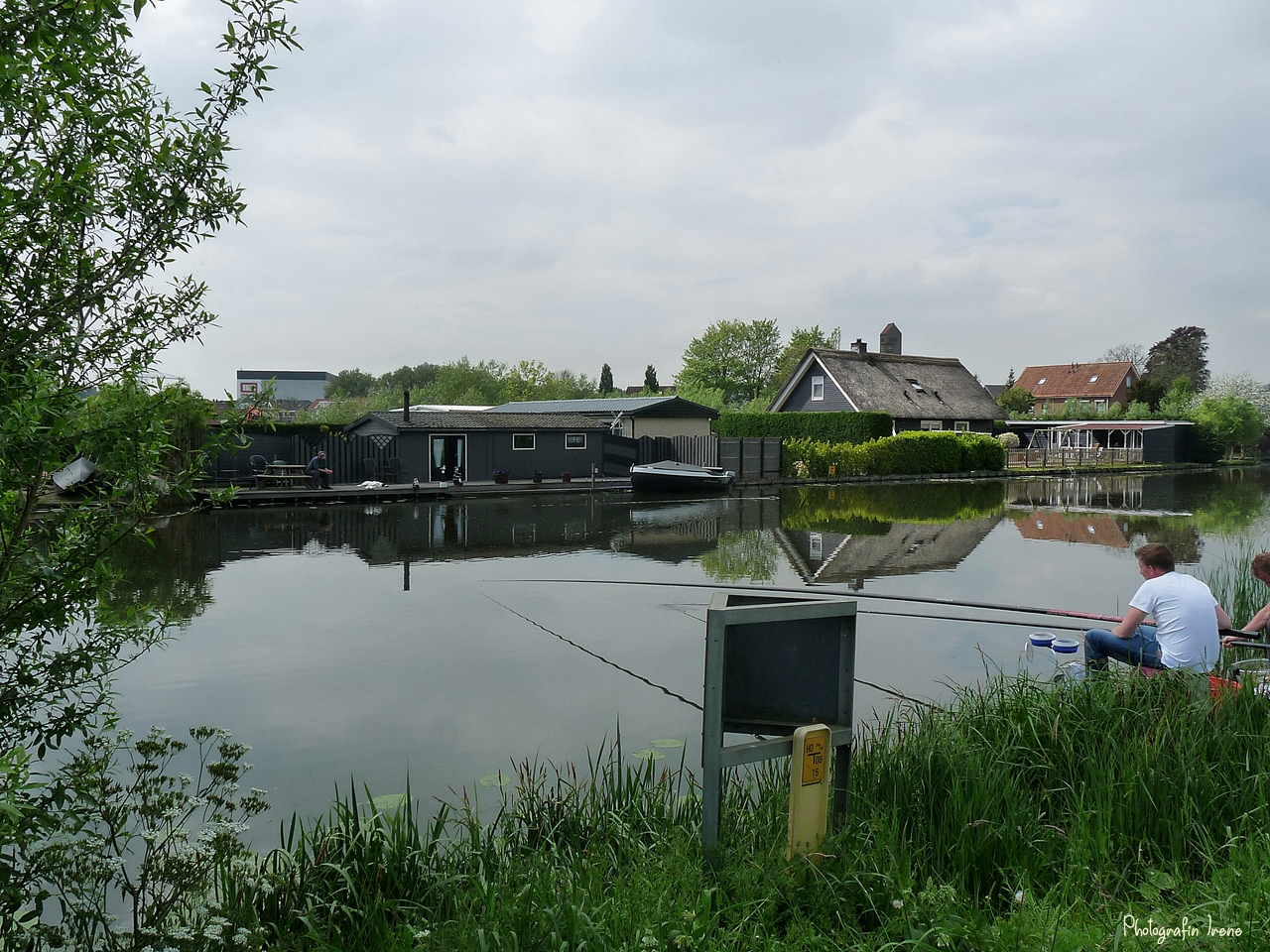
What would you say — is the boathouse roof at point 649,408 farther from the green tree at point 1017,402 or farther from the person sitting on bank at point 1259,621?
the green tree at point 1017,402

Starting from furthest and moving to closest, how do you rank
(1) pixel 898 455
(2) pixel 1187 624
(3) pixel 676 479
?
(1) pixel 898 455 → (3) pixel 676 479 → (2) pixel 1187 624

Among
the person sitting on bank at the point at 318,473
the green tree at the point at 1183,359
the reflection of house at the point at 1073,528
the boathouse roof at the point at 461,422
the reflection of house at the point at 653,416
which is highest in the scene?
the green tree at the point at 1183,359

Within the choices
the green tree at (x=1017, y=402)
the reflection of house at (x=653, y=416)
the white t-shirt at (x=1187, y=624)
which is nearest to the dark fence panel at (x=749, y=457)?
the reflection of house at (x=653, y=416)

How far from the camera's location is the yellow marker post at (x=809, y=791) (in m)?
3.99

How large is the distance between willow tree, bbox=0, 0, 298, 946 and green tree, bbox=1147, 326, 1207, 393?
106161 mm

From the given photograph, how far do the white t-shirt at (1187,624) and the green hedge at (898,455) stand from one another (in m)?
34.8

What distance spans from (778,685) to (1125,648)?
12.4 feet

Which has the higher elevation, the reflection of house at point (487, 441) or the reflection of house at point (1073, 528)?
the reflection of house at point (487, 441)

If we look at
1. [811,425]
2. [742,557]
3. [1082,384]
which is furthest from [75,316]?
[1082,384]

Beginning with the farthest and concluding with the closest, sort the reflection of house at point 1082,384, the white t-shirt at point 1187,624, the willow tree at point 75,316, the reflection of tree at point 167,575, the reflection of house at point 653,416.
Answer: the reflection of house at point 1082,384 < the reflection of house at point 653,416 < the reflection of tree at point 167,575 < the white t-shirt at point 1187,624 < the willow tree at point 75,316

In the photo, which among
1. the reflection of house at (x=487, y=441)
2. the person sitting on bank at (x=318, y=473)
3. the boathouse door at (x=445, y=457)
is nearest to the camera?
the person sitting on bank at (x=318, y=473)

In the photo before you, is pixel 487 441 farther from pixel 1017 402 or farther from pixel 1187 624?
pixel 1017 402

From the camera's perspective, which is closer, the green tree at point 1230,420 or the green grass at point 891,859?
the green grass at point 891,859

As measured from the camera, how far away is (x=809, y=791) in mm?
4020
